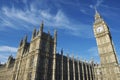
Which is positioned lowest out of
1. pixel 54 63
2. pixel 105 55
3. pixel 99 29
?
pixel 54 63

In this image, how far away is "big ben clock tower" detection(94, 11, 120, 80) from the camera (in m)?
46.8

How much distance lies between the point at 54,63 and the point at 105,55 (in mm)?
22847

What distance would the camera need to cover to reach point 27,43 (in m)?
53.8

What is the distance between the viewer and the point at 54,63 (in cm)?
4228

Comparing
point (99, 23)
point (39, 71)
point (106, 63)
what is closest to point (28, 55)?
point (39, 71)

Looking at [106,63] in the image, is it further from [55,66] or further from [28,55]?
[28,55]

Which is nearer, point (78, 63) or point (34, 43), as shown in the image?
point (34, 43)

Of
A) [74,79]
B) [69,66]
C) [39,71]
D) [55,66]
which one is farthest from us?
[69,66]

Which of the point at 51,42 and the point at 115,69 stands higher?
the point at 51,42

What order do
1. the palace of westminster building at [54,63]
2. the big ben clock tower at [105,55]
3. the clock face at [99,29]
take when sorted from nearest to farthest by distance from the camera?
the palace of westminster building at [54,63]
the big ben clock tower at [105,55]
the clock face at [99,29]

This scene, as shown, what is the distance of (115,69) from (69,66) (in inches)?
673

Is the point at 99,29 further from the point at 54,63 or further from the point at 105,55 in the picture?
the point at 54,63

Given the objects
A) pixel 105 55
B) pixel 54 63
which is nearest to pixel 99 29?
pixel 105 55

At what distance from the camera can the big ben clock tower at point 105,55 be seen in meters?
46.8
